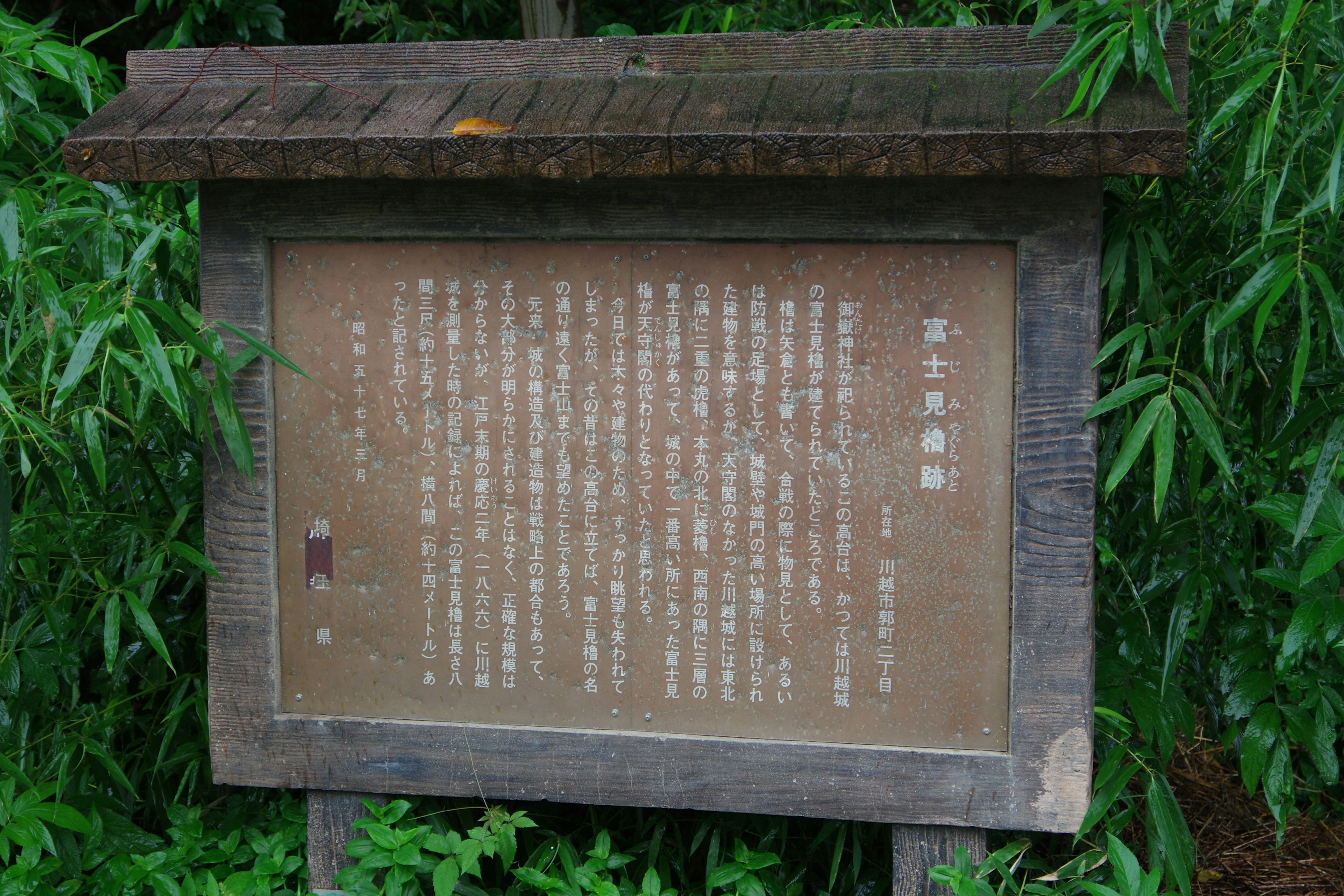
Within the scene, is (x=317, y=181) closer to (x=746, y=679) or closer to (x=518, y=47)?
(x=518, y=47)

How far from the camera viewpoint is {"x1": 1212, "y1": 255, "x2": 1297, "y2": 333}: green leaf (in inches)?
69.3

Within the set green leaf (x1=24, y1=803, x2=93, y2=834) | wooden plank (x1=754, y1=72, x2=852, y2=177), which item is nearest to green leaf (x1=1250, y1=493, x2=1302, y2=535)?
wooden plank (x1=754, y1=72, x2=852, y2=177)

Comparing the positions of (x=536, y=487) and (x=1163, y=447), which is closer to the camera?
(x=1163, y=447)

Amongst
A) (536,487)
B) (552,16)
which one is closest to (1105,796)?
(536,487)

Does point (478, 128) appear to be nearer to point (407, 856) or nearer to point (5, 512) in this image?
point (5, 512)

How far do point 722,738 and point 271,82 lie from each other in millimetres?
1719

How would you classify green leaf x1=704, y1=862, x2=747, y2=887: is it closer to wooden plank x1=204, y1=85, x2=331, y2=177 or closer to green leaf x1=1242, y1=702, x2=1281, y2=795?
green leaf x1=1242, y1=702, x2=1281, y2=795

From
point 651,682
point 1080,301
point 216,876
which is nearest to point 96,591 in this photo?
point 216,876

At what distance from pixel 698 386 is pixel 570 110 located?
1.98 ft

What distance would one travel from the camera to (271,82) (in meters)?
2.17

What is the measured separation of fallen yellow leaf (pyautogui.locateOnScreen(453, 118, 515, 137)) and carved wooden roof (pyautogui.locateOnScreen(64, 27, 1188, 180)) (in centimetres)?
2

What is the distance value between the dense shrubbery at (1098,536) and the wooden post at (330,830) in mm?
78

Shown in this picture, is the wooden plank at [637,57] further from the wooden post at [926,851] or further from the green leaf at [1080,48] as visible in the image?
the wooden post at [926,851]

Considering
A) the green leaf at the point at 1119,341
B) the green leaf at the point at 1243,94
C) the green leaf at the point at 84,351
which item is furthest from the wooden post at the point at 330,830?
the green leaf at the point at 1243,94
